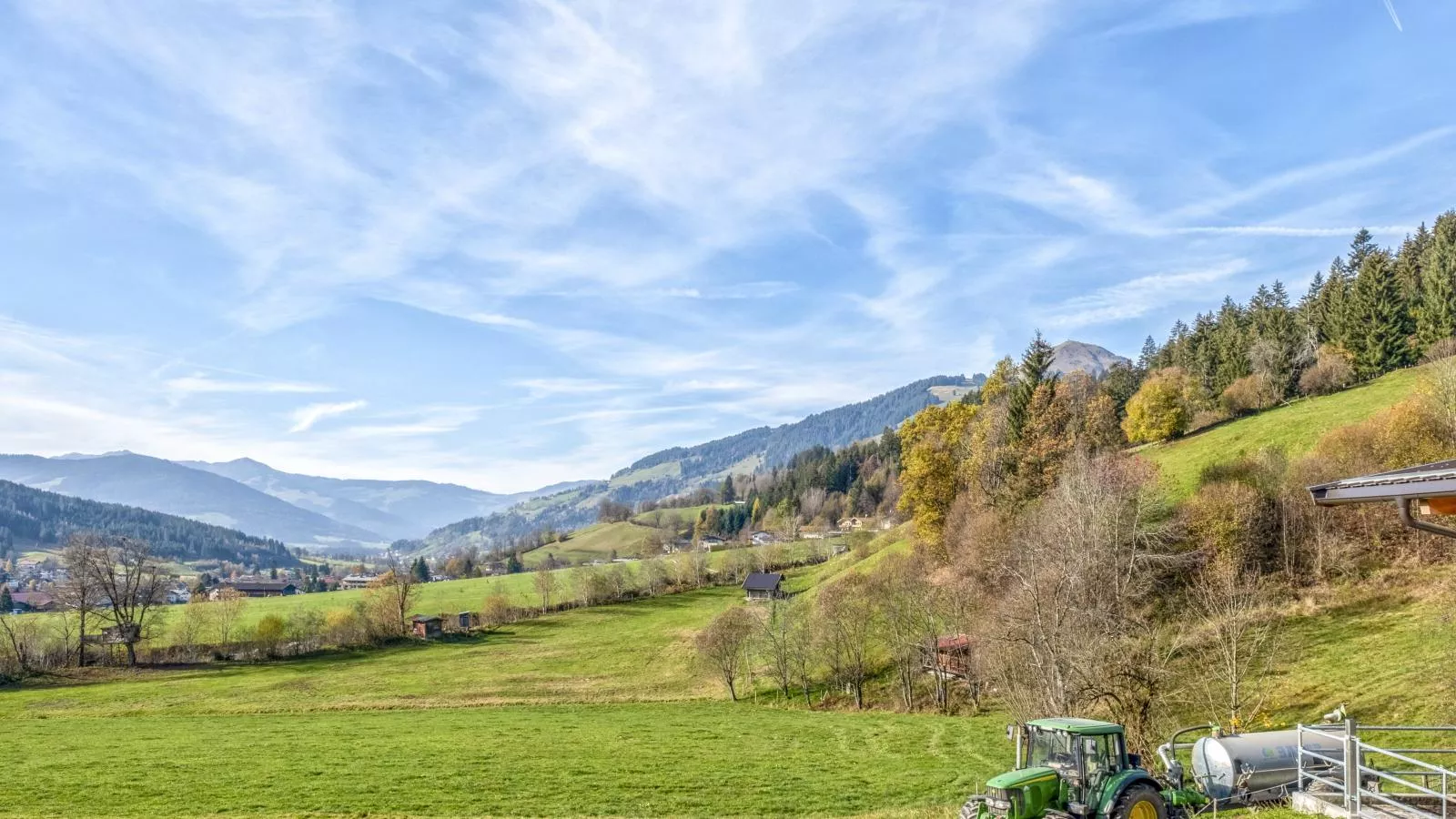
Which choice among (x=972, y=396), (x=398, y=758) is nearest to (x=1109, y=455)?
(x=398, y=758)

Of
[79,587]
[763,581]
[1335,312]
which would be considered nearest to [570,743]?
[763,581]

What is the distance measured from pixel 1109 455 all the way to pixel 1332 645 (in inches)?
745

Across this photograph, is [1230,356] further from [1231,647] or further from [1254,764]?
[1254,764]

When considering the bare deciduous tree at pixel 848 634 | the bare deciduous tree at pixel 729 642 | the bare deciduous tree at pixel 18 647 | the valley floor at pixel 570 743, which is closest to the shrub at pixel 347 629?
the valley floor at pixel 570 743

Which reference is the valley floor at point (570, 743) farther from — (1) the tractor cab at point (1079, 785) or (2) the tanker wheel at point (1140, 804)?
(2) the tanker wheel at point (1140, 804)

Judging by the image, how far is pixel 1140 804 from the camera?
45.9 ft

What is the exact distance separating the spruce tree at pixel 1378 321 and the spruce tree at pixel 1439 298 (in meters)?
1.70

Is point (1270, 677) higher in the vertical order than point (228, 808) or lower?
higher

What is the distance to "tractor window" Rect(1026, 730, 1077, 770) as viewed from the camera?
1412 cm

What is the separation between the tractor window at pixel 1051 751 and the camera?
46.3 feet

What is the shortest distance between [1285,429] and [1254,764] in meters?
47.0

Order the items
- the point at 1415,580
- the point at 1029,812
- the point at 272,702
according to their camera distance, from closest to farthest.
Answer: the point at 1029,812, the point at 1415,580, the point at 272,702

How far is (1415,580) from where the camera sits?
36062mm

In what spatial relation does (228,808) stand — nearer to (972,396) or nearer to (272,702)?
(272,702)
